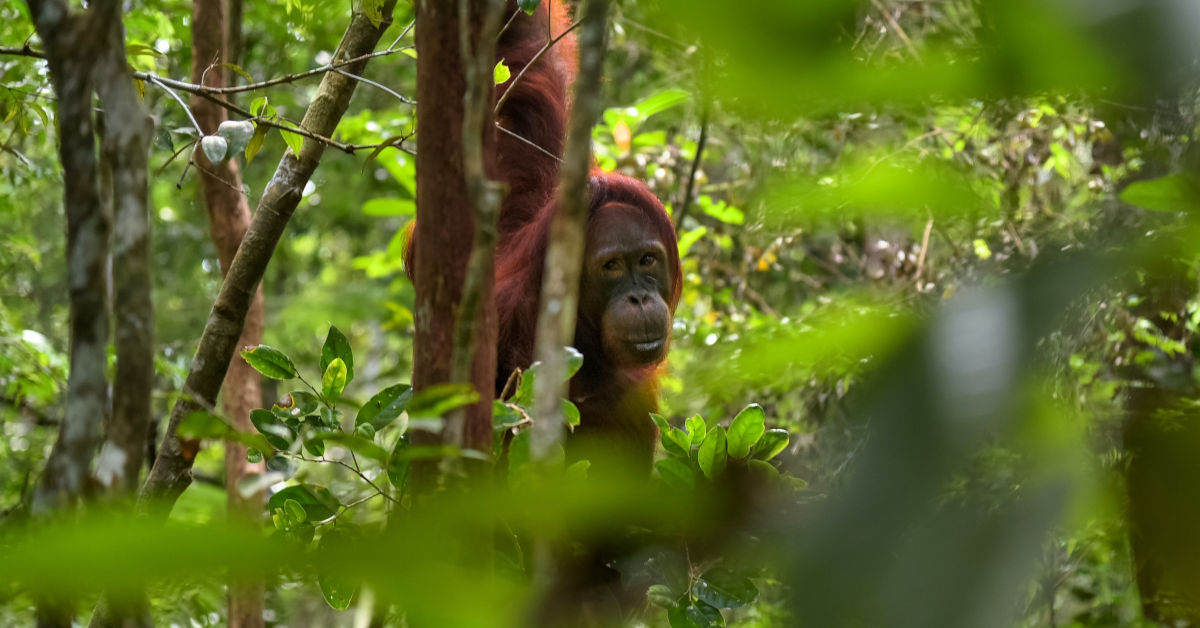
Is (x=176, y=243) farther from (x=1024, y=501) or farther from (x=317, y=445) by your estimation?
(x=1024, y=501)

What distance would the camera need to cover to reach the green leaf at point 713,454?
6.24 feet

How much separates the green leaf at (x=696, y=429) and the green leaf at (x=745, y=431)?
6cm

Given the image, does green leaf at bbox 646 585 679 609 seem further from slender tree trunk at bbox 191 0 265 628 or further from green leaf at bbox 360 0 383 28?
slender tree trunk at bbox 191 0 265 628

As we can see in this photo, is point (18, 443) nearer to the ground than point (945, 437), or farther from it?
nearer to the ground

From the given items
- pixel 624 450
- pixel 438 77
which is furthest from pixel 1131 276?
pixel 624 450

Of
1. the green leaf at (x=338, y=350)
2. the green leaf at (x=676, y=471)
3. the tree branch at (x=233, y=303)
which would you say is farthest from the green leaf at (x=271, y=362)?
the green leaf at (x=676, y=471)

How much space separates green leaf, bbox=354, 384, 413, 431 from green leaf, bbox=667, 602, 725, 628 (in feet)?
2.16

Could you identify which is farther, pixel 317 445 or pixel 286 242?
pixel 286 242

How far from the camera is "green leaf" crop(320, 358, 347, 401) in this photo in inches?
73.0

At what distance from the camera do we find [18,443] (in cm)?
664

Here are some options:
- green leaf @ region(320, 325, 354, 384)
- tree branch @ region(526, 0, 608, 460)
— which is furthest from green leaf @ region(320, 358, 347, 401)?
tree branch @ region(526, 0, 608, 460)

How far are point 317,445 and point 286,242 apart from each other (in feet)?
21.8

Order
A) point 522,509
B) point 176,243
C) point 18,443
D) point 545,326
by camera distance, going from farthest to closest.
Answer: point 176,243, point 18,443, point 545,326, point 522,509

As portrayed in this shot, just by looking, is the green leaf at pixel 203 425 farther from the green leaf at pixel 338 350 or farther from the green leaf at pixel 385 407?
the green leaf at pixel 338 350
